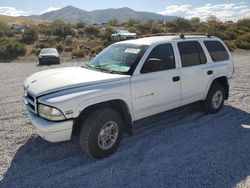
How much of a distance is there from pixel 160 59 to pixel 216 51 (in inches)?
81.3

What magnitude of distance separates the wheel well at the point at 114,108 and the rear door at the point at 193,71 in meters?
1.49

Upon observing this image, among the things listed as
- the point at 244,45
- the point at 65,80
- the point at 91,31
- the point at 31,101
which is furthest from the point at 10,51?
the point at 244,45

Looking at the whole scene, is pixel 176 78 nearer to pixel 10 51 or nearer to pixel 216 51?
pixel 216 51

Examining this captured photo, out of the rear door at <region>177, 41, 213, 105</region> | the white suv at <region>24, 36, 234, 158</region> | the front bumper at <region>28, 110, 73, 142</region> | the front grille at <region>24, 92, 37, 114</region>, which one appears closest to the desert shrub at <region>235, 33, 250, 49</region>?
the white suv at <region>24, 36, 234, 158</region>

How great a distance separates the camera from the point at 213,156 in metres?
4.43

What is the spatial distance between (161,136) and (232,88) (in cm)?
498

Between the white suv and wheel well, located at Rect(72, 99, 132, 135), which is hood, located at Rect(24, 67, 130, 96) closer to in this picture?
the white suv

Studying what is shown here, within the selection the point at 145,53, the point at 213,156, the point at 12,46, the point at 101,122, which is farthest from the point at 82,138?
the point at 12,46

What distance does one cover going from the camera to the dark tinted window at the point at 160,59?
15.5 feet

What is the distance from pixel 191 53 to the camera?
573 centimetres

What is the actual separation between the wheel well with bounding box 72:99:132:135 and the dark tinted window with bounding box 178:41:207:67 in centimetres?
172

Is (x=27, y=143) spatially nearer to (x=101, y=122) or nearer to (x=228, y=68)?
(x=101, y=122)

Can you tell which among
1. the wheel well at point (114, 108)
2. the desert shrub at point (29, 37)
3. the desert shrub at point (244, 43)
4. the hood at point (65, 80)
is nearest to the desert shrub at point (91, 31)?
the desert shrub at point (29, 37)

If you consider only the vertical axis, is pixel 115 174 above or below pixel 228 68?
below
